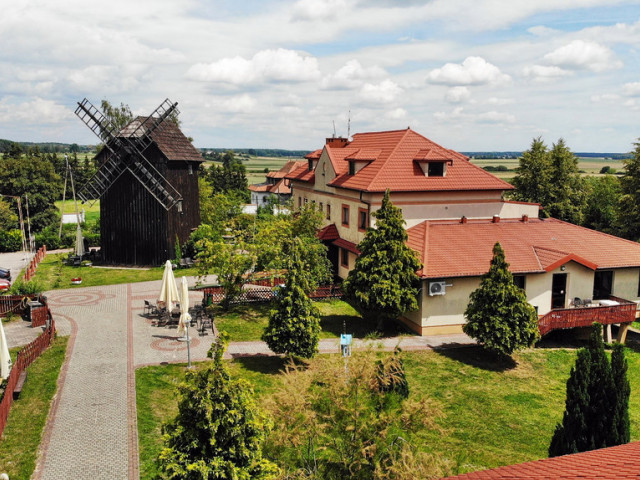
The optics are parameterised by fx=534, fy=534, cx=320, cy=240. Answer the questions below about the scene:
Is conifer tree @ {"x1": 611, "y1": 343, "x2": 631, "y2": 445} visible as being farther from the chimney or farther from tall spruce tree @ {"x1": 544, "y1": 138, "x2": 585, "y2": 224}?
tall spruce tree @ {"x1": 544, "y1": 138, "x2": 585, "y2": 224}

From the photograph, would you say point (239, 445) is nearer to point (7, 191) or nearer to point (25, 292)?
point (25, 292)

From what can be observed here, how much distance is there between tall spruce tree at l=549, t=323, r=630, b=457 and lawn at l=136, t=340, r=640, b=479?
2.26 metres

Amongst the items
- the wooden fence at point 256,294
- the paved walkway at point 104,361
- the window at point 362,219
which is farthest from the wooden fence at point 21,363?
the window at point 362,219

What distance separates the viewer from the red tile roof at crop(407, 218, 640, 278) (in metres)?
28.4

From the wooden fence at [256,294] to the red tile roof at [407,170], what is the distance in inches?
270

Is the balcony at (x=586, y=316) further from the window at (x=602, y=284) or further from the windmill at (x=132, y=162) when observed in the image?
the windmill at (x=132, y=162)

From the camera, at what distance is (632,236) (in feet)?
159

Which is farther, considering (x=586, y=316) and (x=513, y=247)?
(x=513, y=247)

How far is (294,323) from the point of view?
2219 centimetres

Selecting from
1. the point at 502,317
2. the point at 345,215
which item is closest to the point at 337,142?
the point at 345,215

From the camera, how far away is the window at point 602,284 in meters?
30.1

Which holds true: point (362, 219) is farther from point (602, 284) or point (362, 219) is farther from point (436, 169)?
point (602, 284)

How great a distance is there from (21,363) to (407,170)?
24043 mm

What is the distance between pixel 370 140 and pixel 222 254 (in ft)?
53.3
